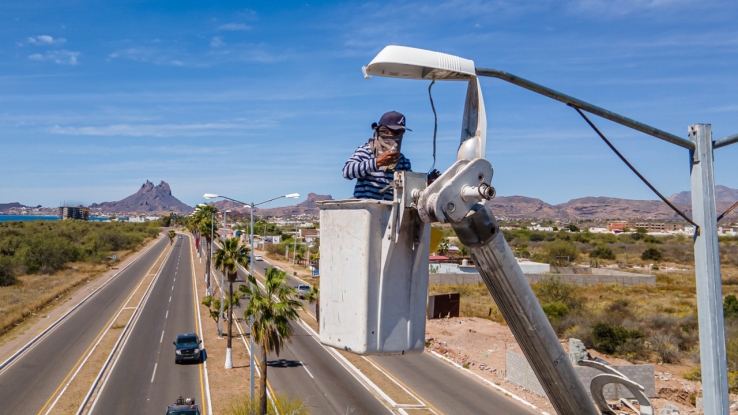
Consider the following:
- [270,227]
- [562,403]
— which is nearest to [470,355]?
[562,403]

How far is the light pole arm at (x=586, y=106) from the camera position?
4445mm

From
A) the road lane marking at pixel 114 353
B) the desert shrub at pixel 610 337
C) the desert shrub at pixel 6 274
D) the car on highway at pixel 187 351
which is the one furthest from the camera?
the desert shrub at pixel 6 274

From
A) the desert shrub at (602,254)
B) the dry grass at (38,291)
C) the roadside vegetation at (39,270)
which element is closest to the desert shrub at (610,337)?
the dry grass at (38,291)

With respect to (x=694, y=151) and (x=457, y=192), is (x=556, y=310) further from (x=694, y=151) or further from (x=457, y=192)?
(x=457, y=192)

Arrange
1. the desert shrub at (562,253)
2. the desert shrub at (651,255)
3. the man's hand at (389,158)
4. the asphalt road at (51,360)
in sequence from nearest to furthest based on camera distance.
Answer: the man's hand at (389,158), the asphalt road at (51,360), the desert shrub at (562,253), the desert shrub at (651,255)

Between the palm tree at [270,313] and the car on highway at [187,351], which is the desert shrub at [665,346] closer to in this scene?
the palm tree at [270,313]

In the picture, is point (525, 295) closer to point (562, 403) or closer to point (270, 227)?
point (562, 403)

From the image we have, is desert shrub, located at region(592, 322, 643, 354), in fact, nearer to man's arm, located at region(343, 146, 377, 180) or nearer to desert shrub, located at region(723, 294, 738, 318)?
desert shrub, located at region(723, 294, 738, 318)

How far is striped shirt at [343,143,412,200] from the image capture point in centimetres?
491

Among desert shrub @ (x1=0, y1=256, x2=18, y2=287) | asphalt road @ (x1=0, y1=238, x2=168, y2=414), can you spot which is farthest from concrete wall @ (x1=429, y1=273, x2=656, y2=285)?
desert shrub @ (x1=0, y1=256, x2=18, y2=287)

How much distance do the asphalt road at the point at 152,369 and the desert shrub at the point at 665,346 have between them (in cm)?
2282

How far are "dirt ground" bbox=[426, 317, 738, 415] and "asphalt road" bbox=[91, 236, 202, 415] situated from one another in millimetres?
13289

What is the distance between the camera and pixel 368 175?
4977 mm

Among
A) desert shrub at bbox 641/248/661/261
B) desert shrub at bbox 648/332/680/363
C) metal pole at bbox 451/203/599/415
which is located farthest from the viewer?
desert shrub at bbox 641/248/661/261
